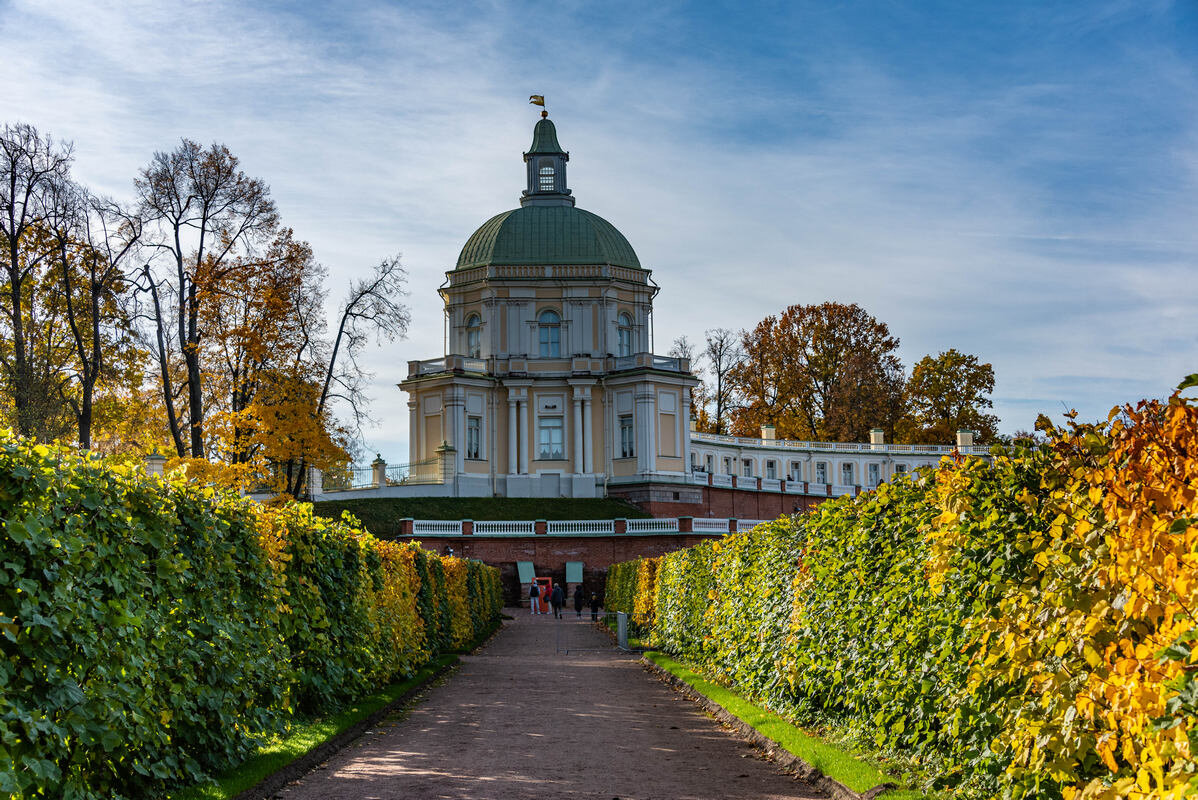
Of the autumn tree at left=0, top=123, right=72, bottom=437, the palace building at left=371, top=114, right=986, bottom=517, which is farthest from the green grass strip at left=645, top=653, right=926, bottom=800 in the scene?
the palace building at left=371, top=114, right=986, bottom=517

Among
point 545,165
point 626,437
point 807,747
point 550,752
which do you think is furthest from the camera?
point 545,165

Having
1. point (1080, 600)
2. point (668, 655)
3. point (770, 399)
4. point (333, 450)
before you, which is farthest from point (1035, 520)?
point (770, 399)

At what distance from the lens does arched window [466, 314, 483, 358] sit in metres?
59.6

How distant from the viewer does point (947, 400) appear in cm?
7094

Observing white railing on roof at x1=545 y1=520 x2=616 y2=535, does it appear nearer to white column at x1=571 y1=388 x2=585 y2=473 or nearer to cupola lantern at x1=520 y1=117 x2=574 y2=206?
white column at x1=571 y1=388 x2=585 y2=473

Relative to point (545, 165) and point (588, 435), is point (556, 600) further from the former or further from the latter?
point (545, 165)

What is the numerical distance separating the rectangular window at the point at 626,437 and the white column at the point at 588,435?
1.40 m

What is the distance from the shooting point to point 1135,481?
16.6ft

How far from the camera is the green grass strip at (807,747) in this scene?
8016mm

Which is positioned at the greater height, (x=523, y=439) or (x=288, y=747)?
(x=523, y=439)

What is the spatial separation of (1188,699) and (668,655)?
60.1ft

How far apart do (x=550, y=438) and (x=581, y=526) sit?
1246cm

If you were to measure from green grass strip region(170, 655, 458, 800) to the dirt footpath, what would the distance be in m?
0.25

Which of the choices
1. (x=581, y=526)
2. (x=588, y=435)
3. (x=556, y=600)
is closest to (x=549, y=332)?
(x=588, y=435)
